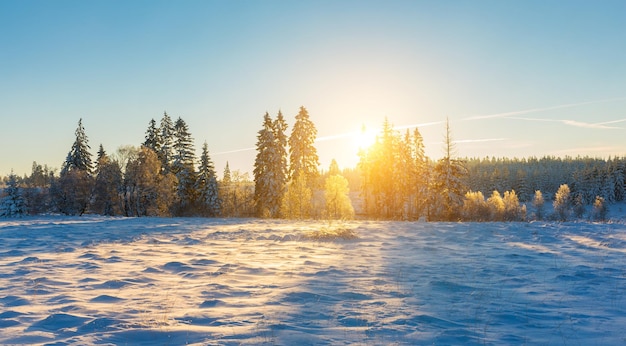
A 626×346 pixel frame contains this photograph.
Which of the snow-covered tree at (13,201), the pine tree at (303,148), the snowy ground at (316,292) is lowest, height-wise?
the snowy ground at (316,292)

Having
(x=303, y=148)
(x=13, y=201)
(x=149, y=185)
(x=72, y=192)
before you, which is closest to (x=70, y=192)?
(x=72, y=192)

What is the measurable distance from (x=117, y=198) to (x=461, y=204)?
43.6 meters

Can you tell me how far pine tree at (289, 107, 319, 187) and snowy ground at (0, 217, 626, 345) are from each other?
117ft

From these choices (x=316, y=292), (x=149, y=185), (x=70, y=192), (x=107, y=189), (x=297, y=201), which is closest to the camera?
(x=316, y=292)

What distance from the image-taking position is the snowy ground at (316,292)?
563cm

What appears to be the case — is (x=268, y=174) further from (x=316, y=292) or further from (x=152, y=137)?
(x=316, y=292)

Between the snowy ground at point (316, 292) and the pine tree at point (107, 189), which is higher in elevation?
the pine tree at point (107, 189)

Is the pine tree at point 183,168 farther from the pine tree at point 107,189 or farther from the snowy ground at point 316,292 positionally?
the snowy ground at point 316,292

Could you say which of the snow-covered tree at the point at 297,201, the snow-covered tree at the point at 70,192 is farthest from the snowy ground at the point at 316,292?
the snow-covered tree at the point at 70,192

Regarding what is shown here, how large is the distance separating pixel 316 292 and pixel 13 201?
51737 mm

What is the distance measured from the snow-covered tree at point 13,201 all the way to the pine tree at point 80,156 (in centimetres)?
570

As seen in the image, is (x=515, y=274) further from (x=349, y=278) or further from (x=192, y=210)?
(x=192, y=210)

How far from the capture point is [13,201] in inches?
1769

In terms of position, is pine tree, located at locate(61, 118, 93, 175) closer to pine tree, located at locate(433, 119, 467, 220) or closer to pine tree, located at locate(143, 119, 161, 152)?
pine tree, located at locate(143, 119, 161, 152)
